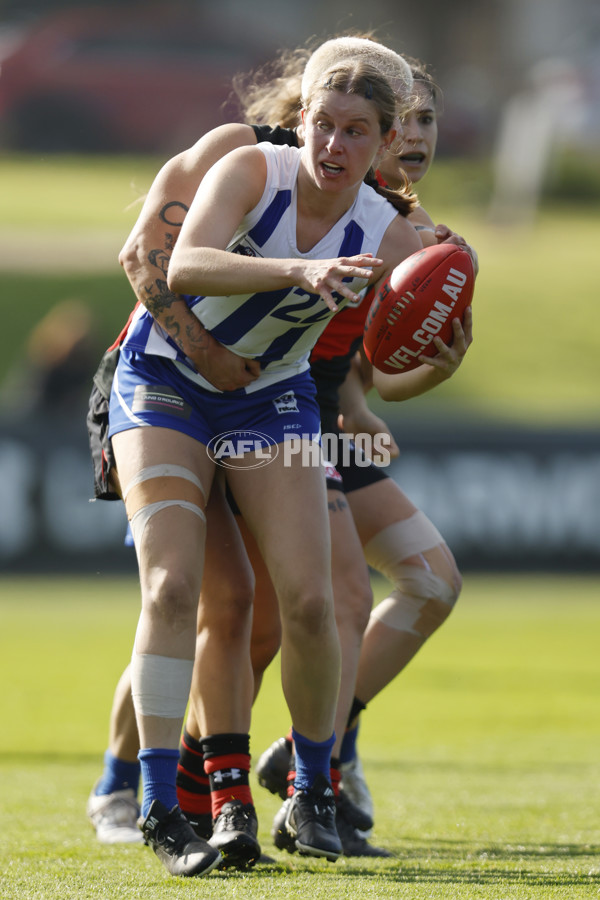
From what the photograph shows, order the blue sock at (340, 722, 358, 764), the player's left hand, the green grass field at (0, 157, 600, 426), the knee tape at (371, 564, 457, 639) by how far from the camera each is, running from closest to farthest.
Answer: the player's left hand → the blue sock at (340, 722, 358, 764) → the knee tape at (371, 564, 457, 639) → the green grass field at (0, 157, 600, 426)

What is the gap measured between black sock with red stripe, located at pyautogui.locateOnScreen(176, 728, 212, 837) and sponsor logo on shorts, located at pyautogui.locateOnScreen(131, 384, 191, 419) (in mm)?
1104

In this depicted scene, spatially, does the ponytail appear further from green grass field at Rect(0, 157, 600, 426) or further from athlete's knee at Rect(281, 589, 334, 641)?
green grass field at Rect(0, 157, 600, 426)

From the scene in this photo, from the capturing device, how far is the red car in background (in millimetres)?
26781

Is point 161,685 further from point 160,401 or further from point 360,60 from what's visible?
point 360,60

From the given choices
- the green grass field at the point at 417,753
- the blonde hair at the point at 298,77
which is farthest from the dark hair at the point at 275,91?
the green grass field at the point at 417,753

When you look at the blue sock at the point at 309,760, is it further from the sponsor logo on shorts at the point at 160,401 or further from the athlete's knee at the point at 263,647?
the sponsor logo on shorts at the point at 160,401

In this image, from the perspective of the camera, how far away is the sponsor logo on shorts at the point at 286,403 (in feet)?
12.8

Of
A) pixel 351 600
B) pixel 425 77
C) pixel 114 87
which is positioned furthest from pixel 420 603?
pixel 114 87

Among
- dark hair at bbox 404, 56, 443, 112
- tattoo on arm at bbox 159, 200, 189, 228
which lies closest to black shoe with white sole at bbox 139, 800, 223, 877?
tattoo on arm at bbox 159, 200, 189, 228

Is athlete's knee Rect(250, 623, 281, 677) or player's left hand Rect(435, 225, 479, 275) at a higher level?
player's left hand Rect(435, 225, 479, 275)

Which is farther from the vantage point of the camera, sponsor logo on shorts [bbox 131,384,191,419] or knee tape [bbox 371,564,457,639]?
knee tape [bbox 371,564,457,639]

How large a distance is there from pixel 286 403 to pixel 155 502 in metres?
0.52

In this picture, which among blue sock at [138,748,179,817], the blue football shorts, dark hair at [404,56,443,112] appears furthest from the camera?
dark hair at [404,56,443,112]

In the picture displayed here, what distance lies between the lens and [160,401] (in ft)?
12.4
